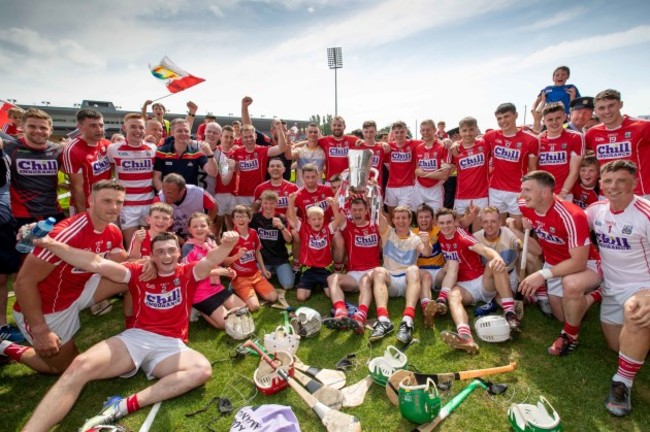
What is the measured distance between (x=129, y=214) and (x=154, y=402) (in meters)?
3.32

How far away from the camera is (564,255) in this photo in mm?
4191

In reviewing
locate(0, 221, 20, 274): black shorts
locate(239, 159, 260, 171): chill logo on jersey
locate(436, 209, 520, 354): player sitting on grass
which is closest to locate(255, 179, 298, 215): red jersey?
locate(239, 159, 260, 171): chill logo on jersey

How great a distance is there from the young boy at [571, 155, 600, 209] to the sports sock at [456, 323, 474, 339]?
3.16 m

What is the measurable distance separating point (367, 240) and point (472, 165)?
2.49 m

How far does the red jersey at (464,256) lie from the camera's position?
4.84m

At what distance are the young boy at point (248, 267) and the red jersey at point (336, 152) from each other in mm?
2367

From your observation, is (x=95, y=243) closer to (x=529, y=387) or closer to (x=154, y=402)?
(x=154, y=402)

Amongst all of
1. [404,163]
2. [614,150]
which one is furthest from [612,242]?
[404,163]

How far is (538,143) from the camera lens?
5.52m

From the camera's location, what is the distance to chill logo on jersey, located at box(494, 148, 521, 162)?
5625 mm

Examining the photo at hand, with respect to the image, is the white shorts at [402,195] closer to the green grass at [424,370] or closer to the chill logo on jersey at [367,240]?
the chill logo on jersey at [367,240]

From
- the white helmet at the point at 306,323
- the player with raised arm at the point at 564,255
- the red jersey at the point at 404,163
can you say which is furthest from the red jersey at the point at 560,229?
the white helmet at the point at 306,323

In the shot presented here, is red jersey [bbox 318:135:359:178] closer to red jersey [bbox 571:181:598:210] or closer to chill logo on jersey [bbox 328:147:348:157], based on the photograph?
chill logo on jersey [bbox 328:147:348:157]

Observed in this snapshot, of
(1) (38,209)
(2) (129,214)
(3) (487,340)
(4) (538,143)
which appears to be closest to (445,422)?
(3) (487,340)
